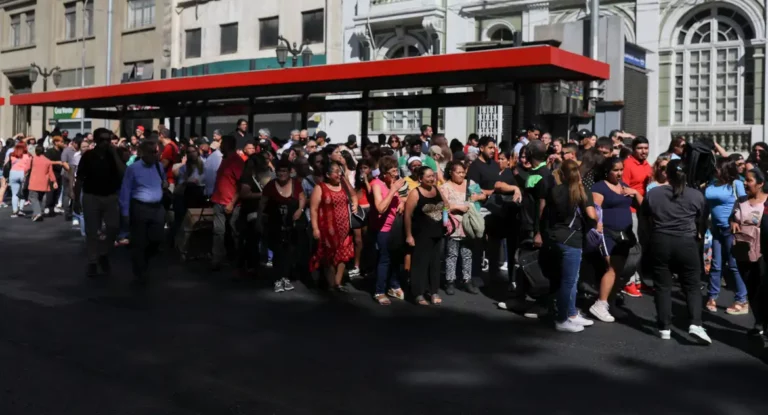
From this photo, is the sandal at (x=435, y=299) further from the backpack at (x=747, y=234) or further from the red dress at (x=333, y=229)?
the backpack at (x=747, y=234)

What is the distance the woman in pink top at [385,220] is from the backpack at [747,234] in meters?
3.38

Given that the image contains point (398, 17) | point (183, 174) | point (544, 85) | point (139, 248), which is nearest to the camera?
point (139, 248)

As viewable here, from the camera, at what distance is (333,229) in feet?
29.7

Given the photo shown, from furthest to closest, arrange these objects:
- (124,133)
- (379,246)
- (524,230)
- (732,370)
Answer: (124,133), (379,246), (524,230), (732,370)

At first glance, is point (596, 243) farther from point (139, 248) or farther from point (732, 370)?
point (139, 248)

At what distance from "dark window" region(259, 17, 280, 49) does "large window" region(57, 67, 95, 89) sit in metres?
11.5

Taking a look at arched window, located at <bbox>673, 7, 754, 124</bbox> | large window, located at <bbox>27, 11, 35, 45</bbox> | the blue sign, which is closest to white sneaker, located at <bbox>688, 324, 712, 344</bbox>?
the blue sign

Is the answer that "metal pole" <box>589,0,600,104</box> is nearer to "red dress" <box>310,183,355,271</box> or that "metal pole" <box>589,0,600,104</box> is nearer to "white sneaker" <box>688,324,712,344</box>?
"red dress" <box>310,183,355,271</box>

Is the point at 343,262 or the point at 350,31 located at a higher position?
the point at 350,31

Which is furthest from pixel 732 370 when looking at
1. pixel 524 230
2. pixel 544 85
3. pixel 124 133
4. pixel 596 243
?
pixel 124 133

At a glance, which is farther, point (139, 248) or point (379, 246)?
point (139, 248)

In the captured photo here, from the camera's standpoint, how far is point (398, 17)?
26766mm

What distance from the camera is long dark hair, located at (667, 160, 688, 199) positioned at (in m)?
7.12

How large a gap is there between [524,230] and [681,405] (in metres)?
3.24
